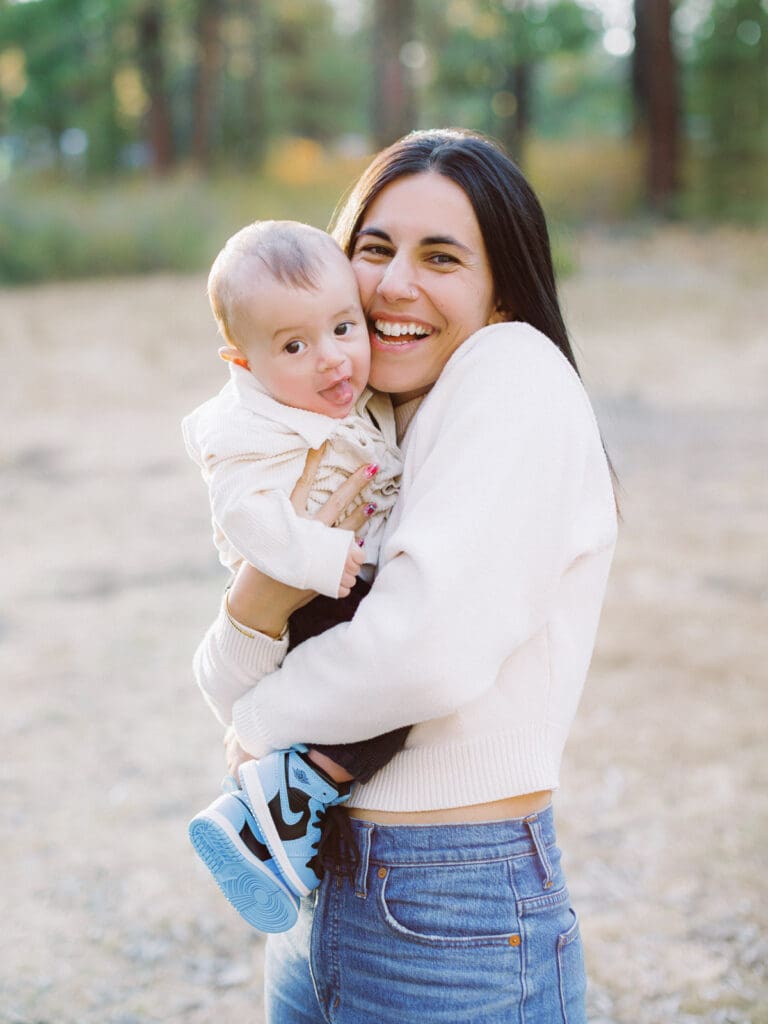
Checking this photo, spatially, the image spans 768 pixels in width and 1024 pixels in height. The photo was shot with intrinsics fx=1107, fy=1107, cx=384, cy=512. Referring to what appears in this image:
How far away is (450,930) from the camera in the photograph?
145cm

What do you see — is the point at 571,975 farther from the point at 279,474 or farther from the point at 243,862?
the point at 279,474

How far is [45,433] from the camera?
31.0 feet

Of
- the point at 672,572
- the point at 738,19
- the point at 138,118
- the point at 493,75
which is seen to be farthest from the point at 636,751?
the point at 138,118

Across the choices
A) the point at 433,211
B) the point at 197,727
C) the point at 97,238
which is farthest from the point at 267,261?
the point at 97,238

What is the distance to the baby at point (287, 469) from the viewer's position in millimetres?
1501

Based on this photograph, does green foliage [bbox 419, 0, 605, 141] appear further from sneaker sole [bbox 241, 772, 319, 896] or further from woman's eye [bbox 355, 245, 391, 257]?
sneaker sole [bbox 241, 772, 319, 896]

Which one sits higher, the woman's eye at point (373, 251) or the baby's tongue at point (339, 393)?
the woman's eye at point (373, 251)

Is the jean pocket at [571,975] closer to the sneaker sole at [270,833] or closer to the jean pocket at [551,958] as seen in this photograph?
the jean pocket at [551,958]

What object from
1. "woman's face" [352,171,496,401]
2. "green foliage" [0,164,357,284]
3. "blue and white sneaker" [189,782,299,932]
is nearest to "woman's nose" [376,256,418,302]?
"woman's face" [352,171,496,401]

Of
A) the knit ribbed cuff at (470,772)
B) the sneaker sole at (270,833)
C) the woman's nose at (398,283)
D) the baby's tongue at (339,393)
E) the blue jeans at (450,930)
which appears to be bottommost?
the blue jeans at (450,930)

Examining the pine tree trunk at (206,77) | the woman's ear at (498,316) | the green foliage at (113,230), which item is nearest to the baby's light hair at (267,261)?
the woman's ear at (498,316)

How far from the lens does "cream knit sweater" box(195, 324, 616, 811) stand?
1369mm

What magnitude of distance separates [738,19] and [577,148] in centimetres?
387

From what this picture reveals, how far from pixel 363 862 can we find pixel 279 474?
0.55 metres
